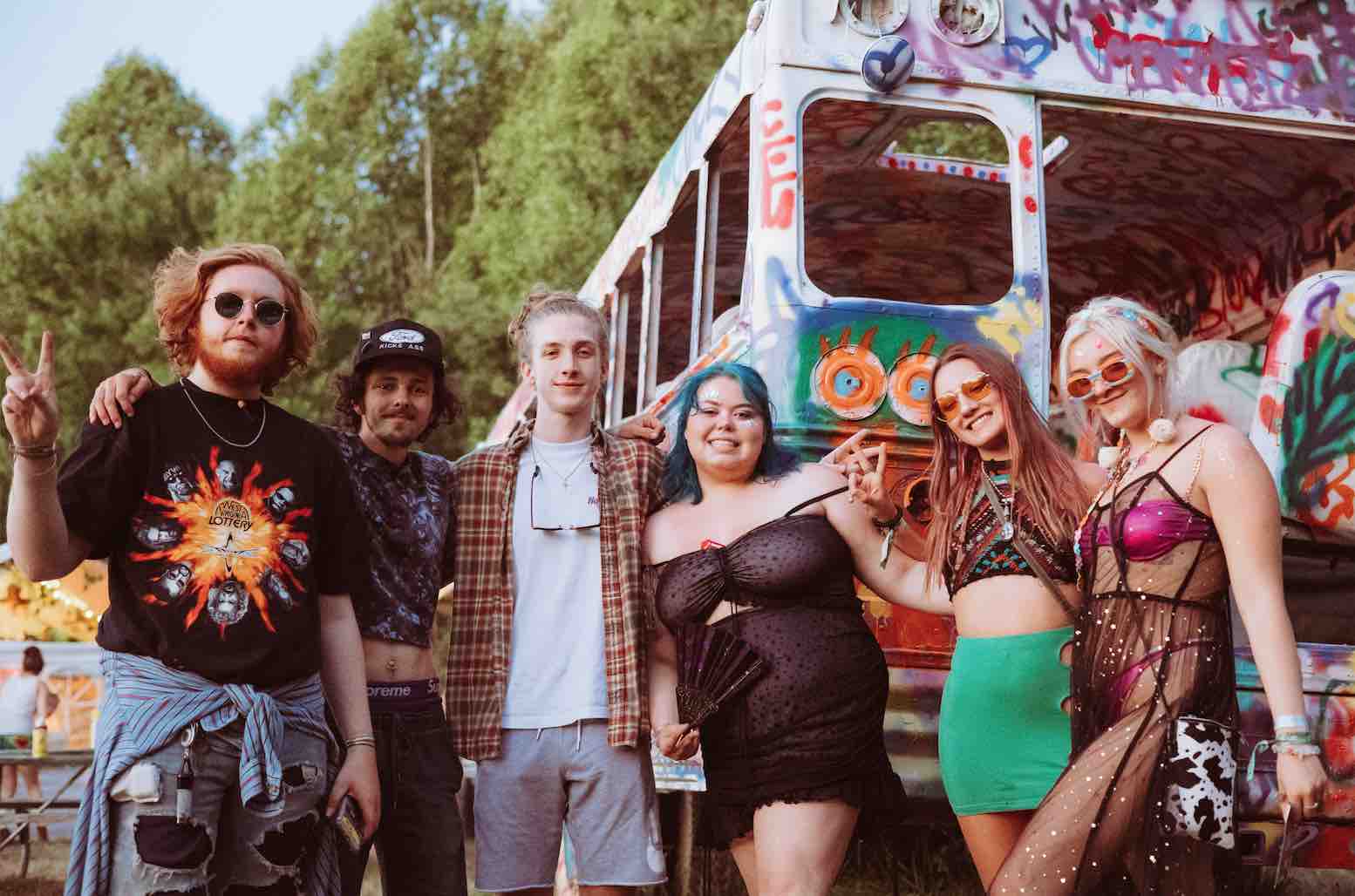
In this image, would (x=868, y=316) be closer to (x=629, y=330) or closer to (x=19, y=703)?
(x=629, y=330)

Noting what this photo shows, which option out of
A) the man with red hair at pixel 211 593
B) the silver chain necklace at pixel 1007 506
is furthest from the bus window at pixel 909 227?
the man with red hair at pixel 211 593

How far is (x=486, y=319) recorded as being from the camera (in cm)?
2322

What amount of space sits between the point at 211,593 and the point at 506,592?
0.92 m

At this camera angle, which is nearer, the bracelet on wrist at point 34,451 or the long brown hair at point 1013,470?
the bracelet on wrist at point 34,451

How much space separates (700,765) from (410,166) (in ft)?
84.0

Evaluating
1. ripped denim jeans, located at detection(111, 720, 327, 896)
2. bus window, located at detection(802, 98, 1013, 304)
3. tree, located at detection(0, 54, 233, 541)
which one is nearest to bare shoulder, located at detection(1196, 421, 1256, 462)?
ripped denim jeans, located at detection(111, 720, 327, 896)

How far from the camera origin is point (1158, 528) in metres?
2.91

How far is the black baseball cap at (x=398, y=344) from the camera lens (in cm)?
363

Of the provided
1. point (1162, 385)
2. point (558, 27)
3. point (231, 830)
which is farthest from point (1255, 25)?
point (558, 27)

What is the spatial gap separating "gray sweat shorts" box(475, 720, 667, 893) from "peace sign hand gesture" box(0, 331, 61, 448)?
4.60 feet

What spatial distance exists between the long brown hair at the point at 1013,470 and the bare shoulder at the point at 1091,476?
0.03 m

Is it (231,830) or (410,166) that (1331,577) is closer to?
(231,830)

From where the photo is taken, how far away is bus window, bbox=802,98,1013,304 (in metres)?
7.08

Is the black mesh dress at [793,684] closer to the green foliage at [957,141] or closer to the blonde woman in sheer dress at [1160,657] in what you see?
the blonde woman in sheer dress at [1160,657]
